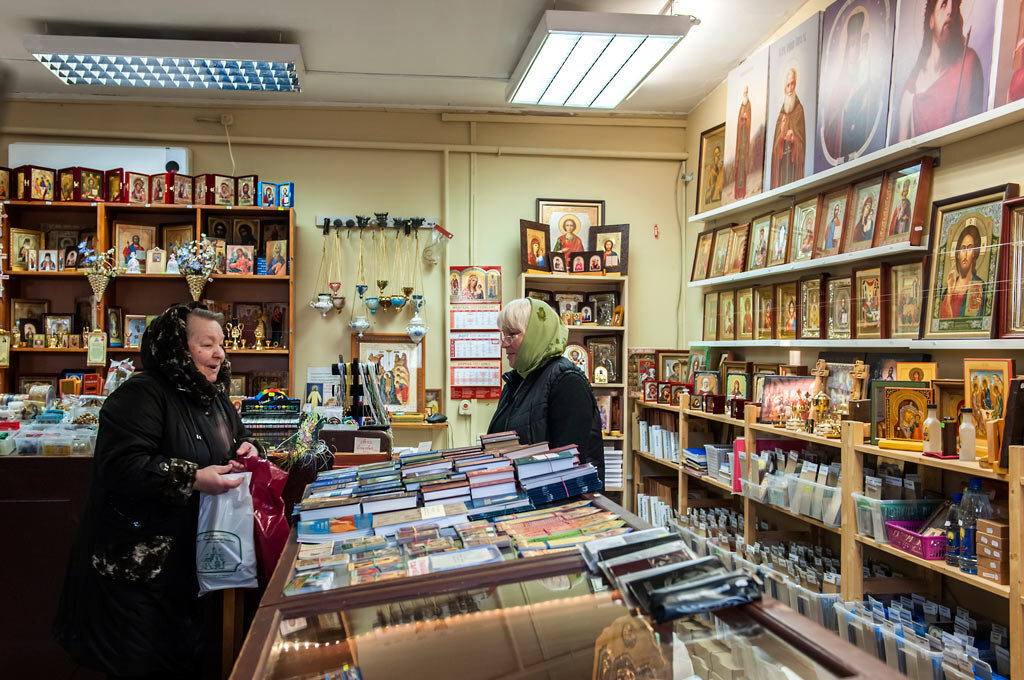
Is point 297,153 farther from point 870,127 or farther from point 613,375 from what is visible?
point 870,127

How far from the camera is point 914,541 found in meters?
2.51

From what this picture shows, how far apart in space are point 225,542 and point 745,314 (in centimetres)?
324

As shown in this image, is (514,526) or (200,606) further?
(200,606)

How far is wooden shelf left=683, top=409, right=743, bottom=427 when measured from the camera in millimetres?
3838

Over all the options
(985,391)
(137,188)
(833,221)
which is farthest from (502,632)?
(137,188)

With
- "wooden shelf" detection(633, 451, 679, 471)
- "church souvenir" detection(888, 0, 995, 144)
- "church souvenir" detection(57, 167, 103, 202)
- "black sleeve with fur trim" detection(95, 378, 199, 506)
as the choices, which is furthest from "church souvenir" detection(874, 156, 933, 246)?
"church souvenir" detection(57, 167, 103, 202)

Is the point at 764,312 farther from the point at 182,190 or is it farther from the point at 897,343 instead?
the point at 182,190

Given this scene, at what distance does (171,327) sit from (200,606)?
3.14ft

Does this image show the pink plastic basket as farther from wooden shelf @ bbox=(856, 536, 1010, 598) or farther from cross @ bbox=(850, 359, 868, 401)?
cross @ bbox=(850, 359, 868, 401)

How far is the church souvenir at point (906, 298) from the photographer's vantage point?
2.92 metres

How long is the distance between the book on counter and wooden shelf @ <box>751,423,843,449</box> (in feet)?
6.72

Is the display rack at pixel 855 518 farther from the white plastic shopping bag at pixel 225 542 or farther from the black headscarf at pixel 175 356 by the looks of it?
the black headscarf at pixel 175 356

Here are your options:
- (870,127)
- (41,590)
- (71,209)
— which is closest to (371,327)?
(71,209)

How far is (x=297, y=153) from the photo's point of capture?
5.43 m
